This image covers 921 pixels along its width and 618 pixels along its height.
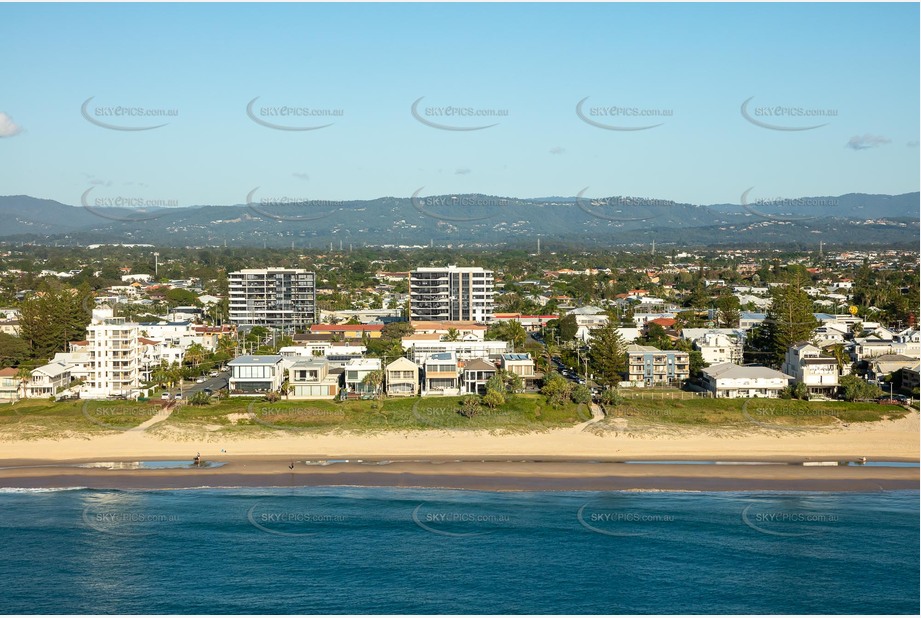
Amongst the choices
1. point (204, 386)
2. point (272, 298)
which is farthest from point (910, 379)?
point (272, 298)

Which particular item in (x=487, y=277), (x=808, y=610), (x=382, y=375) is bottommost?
(x=808, y=610)

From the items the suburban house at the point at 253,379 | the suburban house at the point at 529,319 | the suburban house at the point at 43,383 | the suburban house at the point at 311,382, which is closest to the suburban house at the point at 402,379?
the suburban house at the point at 311,382

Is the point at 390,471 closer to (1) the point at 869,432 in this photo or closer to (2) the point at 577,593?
(2) the point at 577,593

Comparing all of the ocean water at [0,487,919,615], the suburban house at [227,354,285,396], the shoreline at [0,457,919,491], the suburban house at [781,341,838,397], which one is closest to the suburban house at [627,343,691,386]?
the suburban house at [781,341,838,397]

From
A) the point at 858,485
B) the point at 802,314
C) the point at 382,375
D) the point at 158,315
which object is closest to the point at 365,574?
the point at 858,485

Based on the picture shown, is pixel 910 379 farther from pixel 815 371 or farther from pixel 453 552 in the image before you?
pixel 453 552
